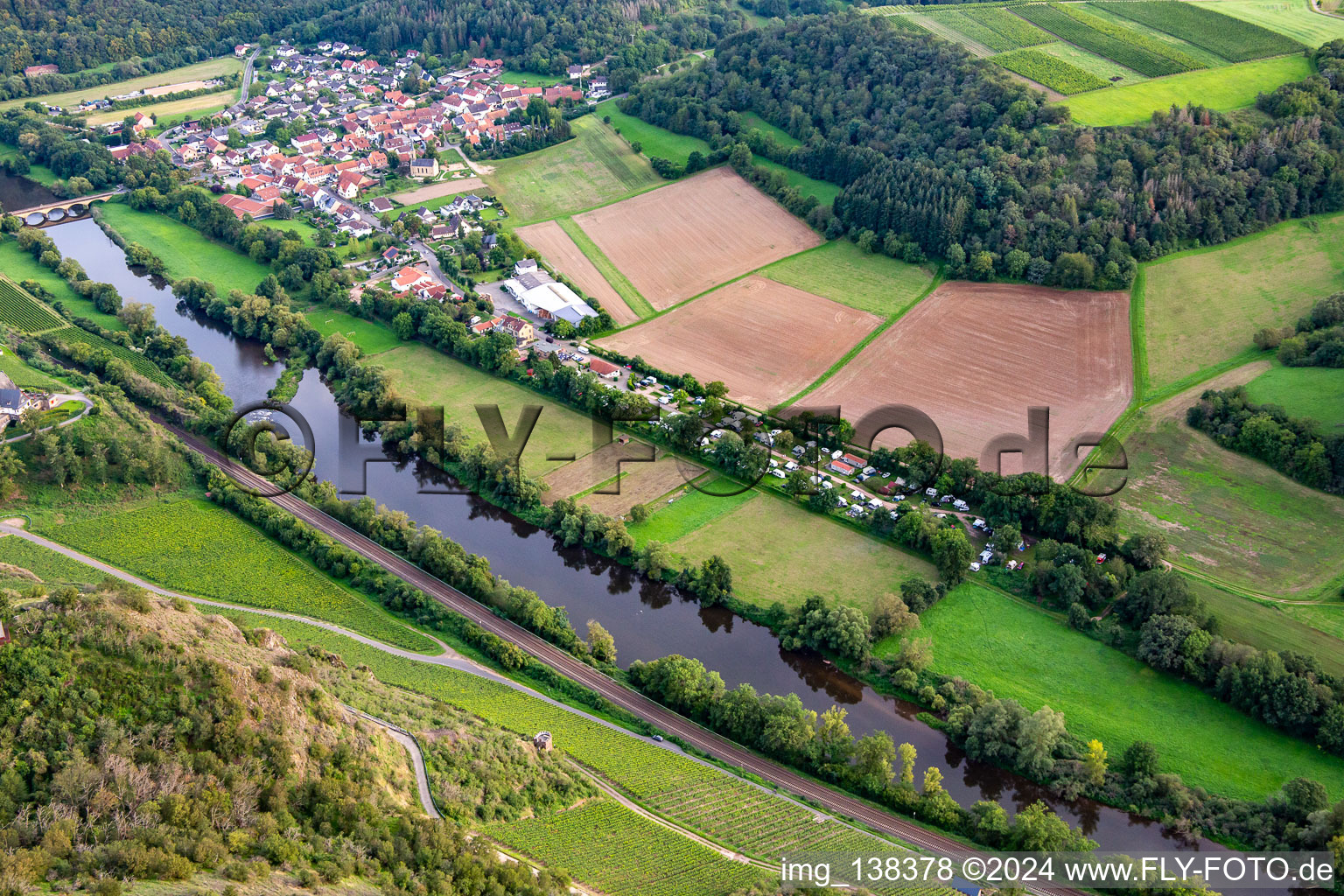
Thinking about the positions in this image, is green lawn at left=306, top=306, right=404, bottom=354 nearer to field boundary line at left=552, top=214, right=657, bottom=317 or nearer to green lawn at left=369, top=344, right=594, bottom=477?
green lawn at left=369, top=344, right=594, bottom=477

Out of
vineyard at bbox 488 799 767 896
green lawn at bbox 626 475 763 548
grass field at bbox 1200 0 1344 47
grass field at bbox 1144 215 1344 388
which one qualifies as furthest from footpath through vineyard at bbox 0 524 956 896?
grass field at bbox 1200 0 1344 47

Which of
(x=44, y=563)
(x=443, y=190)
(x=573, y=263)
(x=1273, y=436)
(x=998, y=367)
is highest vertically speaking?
(x=443, y=190)

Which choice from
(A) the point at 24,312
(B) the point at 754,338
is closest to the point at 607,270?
(B) the point at 754,338

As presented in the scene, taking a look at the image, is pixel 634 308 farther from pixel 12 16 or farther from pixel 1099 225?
pixel 12 16

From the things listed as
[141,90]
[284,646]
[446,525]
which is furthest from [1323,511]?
[141,90]

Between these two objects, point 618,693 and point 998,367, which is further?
point 998,367

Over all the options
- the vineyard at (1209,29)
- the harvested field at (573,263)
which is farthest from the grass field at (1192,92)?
the harvested field at (573,263)

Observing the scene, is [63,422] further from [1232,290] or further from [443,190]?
[1232,290]
